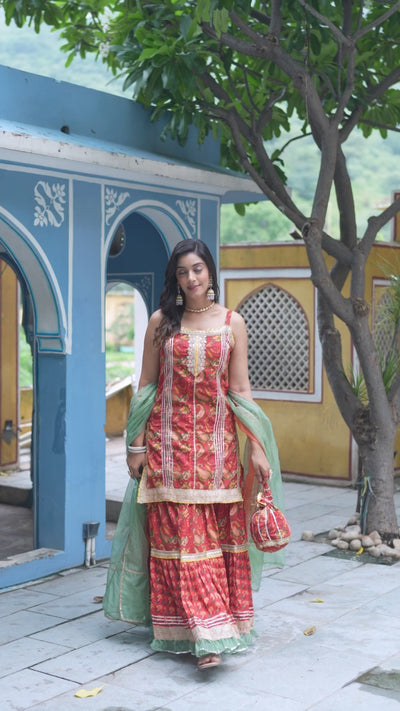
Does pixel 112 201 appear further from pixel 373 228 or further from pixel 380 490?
pixel 380 490

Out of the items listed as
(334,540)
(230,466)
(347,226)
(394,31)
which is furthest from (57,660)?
(394,31)

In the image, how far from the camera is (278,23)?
6.48 meters

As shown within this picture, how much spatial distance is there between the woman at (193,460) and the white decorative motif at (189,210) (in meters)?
2.59

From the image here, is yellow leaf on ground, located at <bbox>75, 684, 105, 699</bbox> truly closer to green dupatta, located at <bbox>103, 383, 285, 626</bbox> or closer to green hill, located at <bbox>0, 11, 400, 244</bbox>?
green dupatta, located at <bbox>103, 383, 285, 626</bbox>

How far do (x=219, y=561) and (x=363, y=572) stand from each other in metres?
1.90

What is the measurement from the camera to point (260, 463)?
14.7 feet

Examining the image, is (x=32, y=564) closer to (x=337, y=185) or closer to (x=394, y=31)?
(x=337, y=185)

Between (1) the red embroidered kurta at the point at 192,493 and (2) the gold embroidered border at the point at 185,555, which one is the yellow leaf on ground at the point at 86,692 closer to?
(1) the red embroidered kurta at the point at 192,493

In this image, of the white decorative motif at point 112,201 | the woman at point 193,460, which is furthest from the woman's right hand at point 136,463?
the white decorative motif at point 112,201

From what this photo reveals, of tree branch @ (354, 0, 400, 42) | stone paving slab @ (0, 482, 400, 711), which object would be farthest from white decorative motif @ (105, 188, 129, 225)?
stone paving slab @ (0, 482, 400, 711)

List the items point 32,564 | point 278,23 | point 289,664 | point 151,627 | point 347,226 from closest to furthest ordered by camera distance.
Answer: point 289,664
point 151,627
point 32,564
point 278,23
point 347,226

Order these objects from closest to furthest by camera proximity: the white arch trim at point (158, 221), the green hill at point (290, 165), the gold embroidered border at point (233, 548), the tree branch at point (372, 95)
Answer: the gold embroidered border at point (233, 548)
the white arch trim at point (158, 221)
the tree branch at point (372, 95)
the green hill at point (290, 165)

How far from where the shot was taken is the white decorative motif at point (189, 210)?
708 centimetres

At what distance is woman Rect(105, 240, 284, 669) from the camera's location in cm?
444
